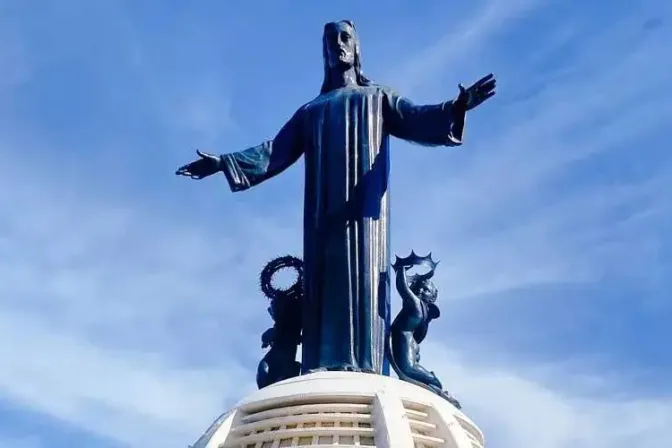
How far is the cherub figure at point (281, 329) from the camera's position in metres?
15.0

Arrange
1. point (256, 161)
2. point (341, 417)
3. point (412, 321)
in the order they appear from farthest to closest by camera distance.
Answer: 1. point (256, 161)
2. point (412, 321)
3. point (341, 417)

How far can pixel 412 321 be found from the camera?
14695mm

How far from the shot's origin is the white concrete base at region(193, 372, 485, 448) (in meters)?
12.1

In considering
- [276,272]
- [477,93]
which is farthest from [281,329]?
[477,93]

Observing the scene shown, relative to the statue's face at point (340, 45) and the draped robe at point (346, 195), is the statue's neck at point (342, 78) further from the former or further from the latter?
the draped robe at point (346, 195)

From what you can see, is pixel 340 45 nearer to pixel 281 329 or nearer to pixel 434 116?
pixel 434 116

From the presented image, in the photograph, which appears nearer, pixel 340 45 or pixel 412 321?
pixel 412 321

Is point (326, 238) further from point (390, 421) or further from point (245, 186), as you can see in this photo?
point (390, 421)

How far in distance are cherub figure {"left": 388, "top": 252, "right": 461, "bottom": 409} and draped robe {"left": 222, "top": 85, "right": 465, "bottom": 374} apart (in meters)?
0.18

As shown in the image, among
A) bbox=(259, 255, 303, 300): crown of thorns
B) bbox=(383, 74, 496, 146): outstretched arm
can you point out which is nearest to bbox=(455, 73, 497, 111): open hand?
bbox=(383, 74, 496, 146): outstretched arm

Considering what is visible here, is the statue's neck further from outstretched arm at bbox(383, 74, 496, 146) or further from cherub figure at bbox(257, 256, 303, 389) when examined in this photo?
cherub figure at bbox(257, 256, 303, 389)

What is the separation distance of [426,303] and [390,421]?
3.07 m

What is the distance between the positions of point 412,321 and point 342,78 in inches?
150

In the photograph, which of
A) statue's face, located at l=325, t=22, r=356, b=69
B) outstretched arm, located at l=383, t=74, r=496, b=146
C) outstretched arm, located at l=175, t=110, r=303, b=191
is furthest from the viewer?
statue's face, located at l=325, t=22, r=356, b=69
